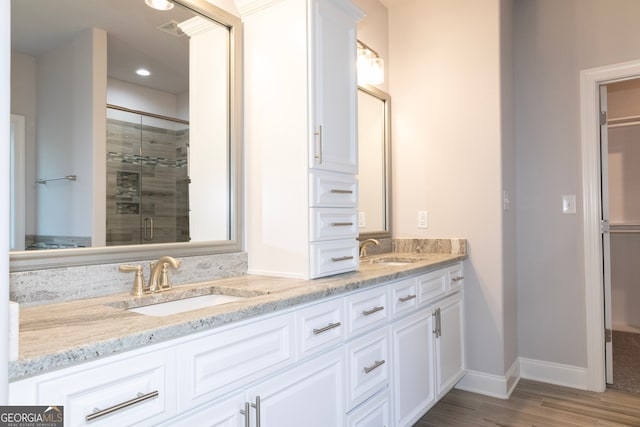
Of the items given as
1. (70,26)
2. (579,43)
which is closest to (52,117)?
(70,26)

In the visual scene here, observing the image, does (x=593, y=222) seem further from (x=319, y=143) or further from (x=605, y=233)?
(x=319, y=143)

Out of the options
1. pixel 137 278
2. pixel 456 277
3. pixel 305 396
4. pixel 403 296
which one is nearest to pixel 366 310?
pixel 403 296

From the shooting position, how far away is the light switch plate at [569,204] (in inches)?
108

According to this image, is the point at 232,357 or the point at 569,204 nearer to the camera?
the point at 232,357

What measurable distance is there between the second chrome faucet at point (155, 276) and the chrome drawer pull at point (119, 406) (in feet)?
1.83

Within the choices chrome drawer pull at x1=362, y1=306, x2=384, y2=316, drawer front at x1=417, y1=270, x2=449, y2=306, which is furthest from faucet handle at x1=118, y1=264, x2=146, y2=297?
drawer front at x1=417, y1=270, x2=449, y2=306

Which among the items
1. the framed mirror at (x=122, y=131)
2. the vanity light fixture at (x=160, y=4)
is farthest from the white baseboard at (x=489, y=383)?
the vanity light fixture at (x=160, y=4)

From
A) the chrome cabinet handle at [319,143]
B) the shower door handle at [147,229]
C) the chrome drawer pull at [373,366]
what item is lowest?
the chrome drawer pull at [373,366]

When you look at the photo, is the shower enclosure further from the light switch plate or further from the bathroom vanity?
the light switch plate

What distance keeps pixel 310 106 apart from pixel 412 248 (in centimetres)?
154

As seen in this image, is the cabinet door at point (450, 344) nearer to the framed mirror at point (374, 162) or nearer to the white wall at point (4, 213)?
the framed mirror at point (374, 162)

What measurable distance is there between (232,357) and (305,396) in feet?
1.22

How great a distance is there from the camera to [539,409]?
2.43 metres

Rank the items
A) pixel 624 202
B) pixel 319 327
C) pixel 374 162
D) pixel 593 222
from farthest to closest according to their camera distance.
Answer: pixel 624 202
pixel 374 162
pixel 593 222
pixel 319 327
